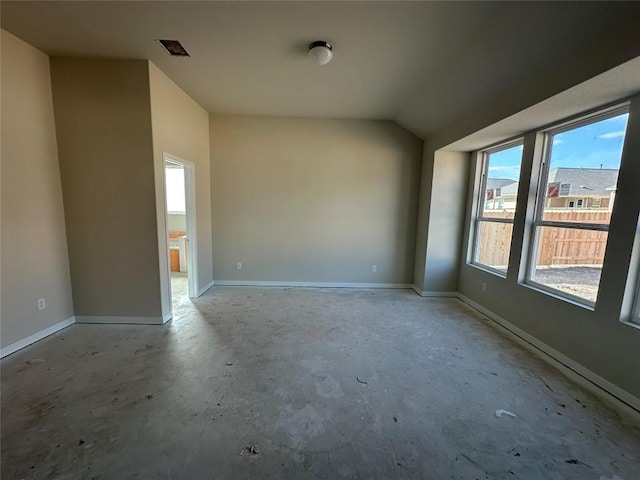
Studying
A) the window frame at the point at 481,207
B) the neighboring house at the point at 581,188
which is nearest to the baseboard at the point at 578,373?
the window frame at the point at 481,207

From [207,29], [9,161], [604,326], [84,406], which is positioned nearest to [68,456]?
[84,406]

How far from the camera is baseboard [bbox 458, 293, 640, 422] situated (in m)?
1.93

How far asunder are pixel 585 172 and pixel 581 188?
145 millimetres

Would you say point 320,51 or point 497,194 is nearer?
point 320,51

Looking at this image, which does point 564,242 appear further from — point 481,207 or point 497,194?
point 481,207

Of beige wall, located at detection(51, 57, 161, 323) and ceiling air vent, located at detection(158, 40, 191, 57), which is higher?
ceiling air vent, located at detection(158, 40, 191, 57)

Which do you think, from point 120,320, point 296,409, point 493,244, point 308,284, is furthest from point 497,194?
point 120,320

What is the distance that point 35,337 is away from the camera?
8.63 feet

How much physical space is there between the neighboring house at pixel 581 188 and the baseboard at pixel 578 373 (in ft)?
4.56

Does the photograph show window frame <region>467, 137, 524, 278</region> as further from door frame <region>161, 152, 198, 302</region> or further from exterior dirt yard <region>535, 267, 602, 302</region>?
door frame <region>161, 152, 198, 302</region>

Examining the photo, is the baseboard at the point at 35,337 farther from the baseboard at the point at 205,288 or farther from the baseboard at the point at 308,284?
the baseboard at the point at 308,284

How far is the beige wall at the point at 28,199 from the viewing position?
234 cm

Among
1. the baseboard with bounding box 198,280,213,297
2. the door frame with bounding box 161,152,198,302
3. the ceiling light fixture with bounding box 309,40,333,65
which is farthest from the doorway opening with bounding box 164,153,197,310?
the ceiling light fixture with bounding box 309,40,333,65

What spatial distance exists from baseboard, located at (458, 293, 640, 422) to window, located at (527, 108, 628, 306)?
21.9 inches
